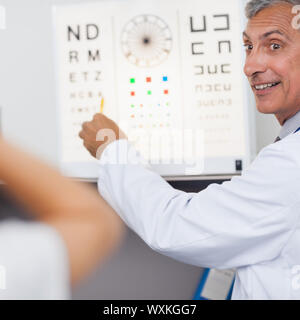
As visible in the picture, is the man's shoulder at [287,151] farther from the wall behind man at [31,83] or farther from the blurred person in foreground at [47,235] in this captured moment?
the wall behind man at [31,83]

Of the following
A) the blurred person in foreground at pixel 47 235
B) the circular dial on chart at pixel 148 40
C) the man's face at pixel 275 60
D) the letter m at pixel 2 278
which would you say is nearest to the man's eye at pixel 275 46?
the man's face at pixel 275 60

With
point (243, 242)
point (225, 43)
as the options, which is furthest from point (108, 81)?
point (243, 242)

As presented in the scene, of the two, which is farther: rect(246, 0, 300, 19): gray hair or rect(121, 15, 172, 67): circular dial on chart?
rect(121, 15, 172, 67): circular dial on chart

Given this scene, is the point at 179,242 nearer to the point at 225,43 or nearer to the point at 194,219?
the point at 194,219

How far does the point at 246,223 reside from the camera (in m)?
0.64

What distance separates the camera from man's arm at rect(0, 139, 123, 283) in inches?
18.3

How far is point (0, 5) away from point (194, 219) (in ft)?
2.39

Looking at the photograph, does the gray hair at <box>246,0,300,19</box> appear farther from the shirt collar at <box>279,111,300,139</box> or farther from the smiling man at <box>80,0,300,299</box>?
the shirt collar at <box>279,111,300,139</box>

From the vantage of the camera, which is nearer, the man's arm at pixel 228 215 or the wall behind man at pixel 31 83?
the man's arm at pixel 228 215

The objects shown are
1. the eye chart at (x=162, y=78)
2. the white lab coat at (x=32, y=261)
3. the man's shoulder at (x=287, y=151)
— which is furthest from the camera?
the eye chart at (x=162, y=78)

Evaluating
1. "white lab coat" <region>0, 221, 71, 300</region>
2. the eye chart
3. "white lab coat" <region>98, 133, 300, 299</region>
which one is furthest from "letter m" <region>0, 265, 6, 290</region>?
the eye chart

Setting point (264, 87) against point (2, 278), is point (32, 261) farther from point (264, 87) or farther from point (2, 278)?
point (264, 87)

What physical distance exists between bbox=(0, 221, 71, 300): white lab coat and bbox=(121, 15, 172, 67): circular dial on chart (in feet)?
1.91

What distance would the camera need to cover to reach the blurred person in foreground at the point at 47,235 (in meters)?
0.40
